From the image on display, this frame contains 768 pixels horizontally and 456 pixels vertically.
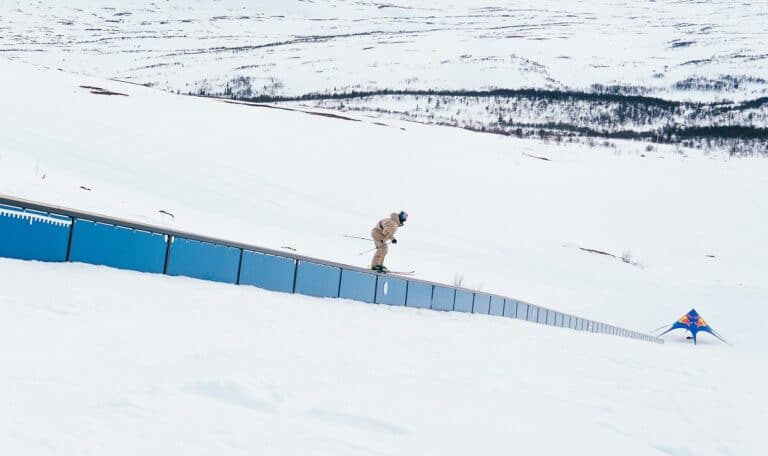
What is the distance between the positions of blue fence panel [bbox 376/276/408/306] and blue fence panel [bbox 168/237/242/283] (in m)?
4.32

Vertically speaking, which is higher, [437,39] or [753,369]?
[437,39]

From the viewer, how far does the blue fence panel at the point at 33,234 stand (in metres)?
8.95

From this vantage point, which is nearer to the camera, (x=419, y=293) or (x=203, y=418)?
(x=203, y=418)

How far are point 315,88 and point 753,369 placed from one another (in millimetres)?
129822

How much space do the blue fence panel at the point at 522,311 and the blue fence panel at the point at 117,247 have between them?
13.5 m

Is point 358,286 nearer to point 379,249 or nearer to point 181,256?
point 379,249

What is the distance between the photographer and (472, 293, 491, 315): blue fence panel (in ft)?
65.7

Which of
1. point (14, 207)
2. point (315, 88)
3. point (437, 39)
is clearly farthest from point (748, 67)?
point (14, 207)

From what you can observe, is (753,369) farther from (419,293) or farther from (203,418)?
(203,418)

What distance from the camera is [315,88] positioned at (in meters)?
140

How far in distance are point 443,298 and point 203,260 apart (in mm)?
8138

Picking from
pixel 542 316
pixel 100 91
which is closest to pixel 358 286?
pixel 542 316

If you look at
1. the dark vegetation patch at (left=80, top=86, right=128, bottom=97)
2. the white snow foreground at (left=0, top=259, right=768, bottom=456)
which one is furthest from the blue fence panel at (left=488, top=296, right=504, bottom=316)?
the dark vegetation patch at (left=80, top=86, right=128, bottom=97)

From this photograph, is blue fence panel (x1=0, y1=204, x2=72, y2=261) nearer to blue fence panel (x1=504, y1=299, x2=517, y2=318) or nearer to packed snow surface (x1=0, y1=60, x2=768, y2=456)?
packed snow surface (x1=0, y1=60, x2=768, y2=456)
